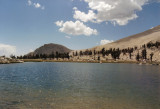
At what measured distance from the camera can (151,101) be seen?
27984 millimetres

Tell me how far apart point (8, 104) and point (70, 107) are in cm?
1007

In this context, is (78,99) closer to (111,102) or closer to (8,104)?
(111,102)

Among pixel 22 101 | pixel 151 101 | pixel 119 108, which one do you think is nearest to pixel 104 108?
pixel 119 108

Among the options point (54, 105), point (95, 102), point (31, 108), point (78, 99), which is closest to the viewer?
point (31, 108)

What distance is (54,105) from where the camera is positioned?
24938mm

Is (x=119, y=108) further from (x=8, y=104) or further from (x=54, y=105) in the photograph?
(x=8, y=104)

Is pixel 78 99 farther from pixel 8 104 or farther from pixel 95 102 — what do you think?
pixel 8 104

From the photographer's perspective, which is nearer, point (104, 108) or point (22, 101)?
point (104, 108)

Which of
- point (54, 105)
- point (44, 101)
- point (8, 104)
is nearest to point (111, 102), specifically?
point (54, 105)

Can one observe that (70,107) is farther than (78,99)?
No

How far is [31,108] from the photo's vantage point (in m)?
23.2

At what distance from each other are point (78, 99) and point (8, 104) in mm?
11657

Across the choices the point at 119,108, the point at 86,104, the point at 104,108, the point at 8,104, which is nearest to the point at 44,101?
the point at 8,104

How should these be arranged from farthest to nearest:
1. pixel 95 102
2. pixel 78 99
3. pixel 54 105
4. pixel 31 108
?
pixel 78 99, pixel 95 102, pixel 54 105, pixel 31 108
